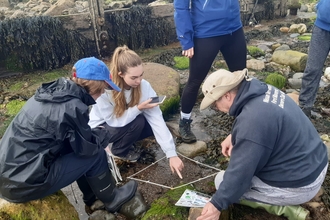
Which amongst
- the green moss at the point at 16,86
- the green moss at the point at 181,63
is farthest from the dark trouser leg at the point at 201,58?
the green moss at the point at 16,86

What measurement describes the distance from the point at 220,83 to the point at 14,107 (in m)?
4.61

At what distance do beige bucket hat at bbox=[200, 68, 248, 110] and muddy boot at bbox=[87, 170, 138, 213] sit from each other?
132cm

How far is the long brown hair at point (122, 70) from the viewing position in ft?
10.8

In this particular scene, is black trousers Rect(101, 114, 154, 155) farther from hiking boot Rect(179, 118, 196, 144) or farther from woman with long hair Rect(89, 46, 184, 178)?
hiking boot Rect(179, 118, 196, 144)

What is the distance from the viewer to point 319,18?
396 cm

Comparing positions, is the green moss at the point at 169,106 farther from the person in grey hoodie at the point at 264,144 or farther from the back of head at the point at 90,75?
the person in grey hoodie at the point at 264,144

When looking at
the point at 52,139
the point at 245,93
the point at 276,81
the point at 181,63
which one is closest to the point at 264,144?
the point at 245,93

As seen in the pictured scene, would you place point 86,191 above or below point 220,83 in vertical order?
below

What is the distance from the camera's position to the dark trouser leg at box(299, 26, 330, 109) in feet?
13.2

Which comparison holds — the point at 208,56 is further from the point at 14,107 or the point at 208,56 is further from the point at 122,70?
the point at 14,107

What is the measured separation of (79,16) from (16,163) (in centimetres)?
700

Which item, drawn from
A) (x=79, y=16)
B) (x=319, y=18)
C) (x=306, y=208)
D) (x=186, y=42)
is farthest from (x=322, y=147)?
(x=79, y=16)

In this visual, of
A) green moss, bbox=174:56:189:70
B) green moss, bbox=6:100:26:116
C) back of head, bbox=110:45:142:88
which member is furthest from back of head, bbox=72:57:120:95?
green moss, bbox=174:56:189:70

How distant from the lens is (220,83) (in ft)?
7.59
